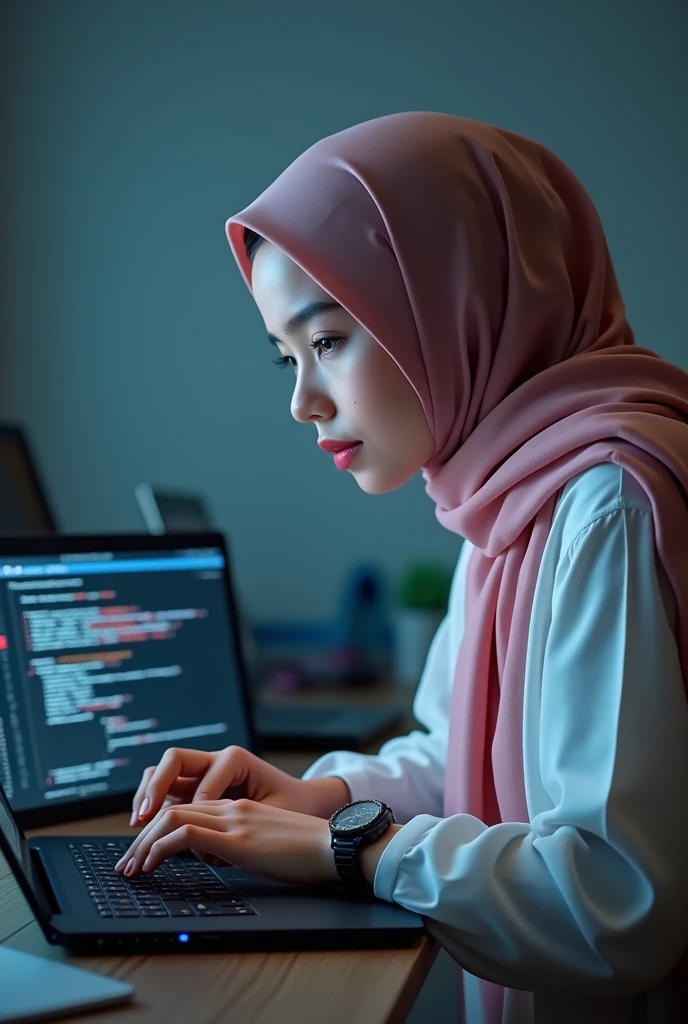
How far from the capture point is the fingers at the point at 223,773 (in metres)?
1.01

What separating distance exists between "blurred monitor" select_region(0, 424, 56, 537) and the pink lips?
598mm

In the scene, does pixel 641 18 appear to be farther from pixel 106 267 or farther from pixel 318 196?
pixel 318 196

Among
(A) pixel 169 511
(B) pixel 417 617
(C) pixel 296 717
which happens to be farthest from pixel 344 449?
(B) pixel 417 617

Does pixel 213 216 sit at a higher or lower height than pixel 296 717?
higher

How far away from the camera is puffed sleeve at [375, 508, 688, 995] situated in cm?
74

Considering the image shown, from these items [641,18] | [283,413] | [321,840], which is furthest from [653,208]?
[321,840]

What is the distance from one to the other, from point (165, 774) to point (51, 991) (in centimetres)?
36

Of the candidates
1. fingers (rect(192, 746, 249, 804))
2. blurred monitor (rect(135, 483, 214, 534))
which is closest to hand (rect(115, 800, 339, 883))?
fingers (rect(192, 746, 249, 804))

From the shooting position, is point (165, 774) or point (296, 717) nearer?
point (165, 774)

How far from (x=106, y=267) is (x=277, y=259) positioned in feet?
5.79

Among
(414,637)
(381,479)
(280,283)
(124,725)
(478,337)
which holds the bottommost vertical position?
(414,637)

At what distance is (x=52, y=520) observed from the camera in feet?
5.10

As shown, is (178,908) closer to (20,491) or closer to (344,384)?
(344,384)

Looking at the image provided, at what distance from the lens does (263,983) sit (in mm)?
699
